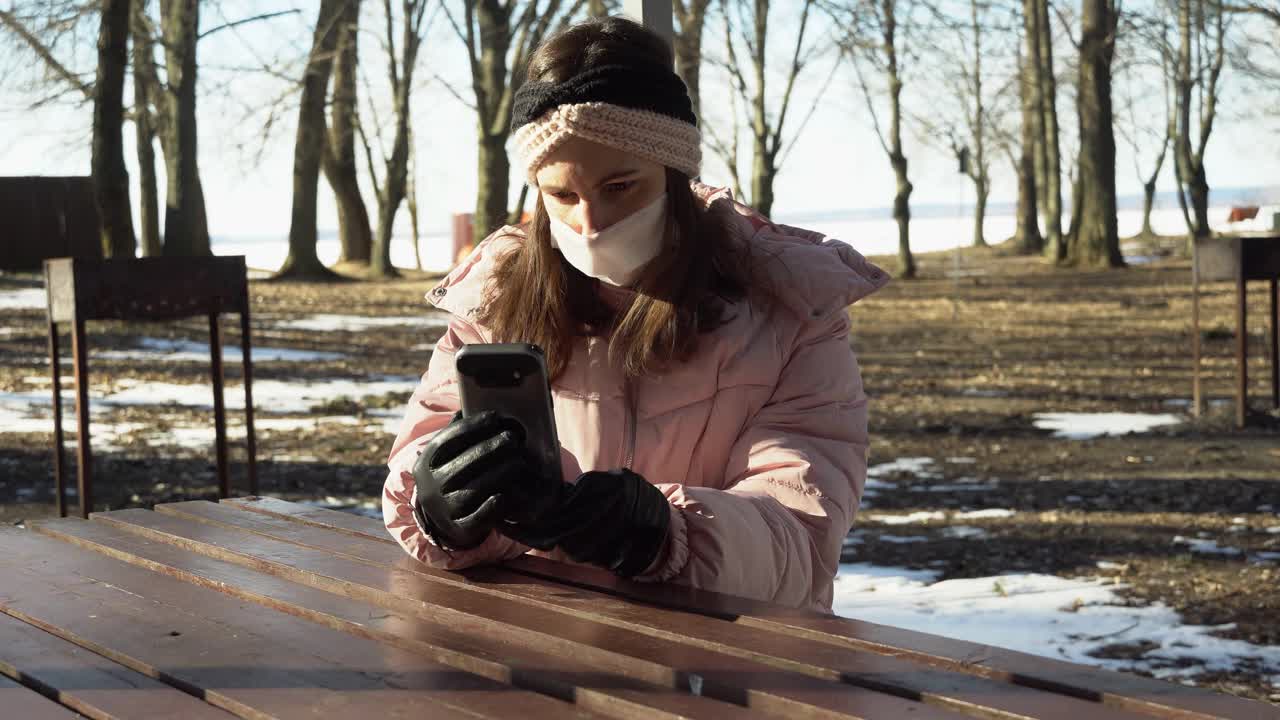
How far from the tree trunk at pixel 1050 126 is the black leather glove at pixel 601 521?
2650 cm

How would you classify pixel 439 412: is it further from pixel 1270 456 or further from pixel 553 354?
pixel 1270 456

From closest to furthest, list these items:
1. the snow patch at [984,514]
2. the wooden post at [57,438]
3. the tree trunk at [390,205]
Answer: the wooden post at [57,438] → the snow patch at [984,514] → the tree trunk at [390,205]

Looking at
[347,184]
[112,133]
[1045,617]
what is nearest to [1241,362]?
[1045,617]

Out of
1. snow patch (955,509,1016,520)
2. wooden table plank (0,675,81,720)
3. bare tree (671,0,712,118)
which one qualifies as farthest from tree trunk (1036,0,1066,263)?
wooden table plank (0,675,81,720)

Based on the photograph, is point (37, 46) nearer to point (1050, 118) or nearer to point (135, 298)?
point (135, 298)

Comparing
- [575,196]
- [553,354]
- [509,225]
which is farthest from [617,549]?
[509,225]

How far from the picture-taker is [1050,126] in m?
28.1

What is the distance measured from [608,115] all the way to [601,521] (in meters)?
0.68

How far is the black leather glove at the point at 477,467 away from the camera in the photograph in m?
1.98

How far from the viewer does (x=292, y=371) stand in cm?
1262

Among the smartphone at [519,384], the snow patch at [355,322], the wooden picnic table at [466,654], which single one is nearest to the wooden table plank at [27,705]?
the wooden picnic table at [466,654]

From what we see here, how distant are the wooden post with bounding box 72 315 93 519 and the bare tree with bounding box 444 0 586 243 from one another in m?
13.5

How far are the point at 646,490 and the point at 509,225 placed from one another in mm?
938

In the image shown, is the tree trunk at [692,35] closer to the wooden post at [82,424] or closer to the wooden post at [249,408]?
the wooden post at [249,408]
